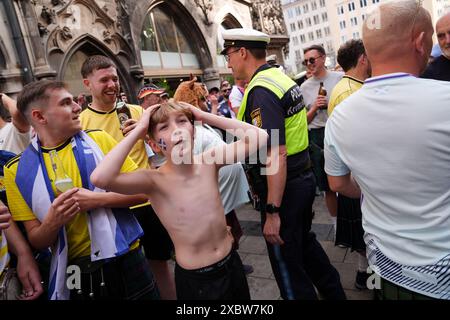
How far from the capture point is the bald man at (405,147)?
117cm

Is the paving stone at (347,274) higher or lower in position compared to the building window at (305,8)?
lower

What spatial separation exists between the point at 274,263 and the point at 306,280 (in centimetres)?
26

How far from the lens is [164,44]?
13.3 m


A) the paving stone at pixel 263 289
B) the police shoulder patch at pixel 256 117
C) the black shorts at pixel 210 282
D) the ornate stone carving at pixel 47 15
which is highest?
the ornate stone carving at pixel 47 15

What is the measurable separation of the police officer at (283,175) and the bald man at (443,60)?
127 centimetres

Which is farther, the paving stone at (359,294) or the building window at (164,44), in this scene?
the building window at (164,44)

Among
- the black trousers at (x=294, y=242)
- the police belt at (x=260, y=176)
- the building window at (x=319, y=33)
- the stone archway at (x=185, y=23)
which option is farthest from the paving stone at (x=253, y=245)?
the building window at (x=319, y=33)

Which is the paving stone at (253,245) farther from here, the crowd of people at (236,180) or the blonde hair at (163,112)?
the blonde hair at (163,112)

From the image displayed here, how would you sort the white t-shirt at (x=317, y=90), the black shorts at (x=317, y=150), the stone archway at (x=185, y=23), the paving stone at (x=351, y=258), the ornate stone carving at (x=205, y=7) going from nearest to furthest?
the paving stone at (x=351, y=258) < the black shorts at (x=317, y=150) < the white t-shirt at (x=317, y=90) < the stone archway at (x=185, y=23) < the ornate stone carving at (x=205, y=7)

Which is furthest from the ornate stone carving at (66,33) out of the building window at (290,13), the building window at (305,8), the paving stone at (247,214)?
the building window at (290,13)

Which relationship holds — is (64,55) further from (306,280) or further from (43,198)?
(306,280)

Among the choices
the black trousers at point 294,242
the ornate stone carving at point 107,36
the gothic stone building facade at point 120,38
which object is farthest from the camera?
the ornate stone carving at point 107,36

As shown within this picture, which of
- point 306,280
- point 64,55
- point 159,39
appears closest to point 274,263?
point 306,280

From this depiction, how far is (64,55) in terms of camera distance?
8.45m
